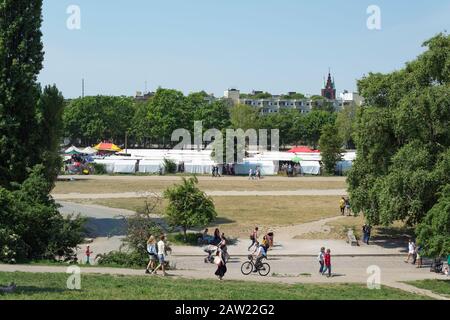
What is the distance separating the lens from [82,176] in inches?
2776

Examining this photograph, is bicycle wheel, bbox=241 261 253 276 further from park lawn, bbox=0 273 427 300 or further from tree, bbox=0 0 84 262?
tree, bbox=0 0 84 262

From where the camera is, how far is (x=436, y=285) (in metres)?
22.6

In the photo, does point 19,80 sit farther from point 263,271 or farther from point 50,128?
point 263,271

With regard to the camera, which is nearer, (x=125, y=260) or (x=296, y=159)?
(x=125, y=260)

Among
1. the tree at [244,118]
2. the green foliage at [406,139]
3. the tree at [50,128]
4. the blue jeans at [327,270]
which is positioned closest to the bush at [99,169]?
the tree at [50,128]

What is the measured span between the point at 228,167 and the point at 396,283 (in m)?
52.6

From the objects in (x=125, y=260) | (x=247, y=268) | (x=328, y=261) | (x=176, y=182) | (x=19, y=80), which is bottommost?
(x=247, y=268)

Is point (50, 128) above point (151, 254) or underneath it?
above

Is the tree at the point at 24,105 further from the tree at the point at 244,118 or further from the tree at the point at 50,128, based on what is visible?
the tree at the point at 244,118

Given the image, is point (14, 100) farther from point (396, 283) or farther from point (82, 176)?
point (82, 176)

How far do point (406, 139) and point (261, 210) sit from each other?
13.9 metres

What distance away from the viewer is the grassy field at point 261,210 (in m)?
37.9

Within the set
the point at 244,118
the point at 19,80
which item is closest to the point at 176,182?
Result: the point at 19,80
